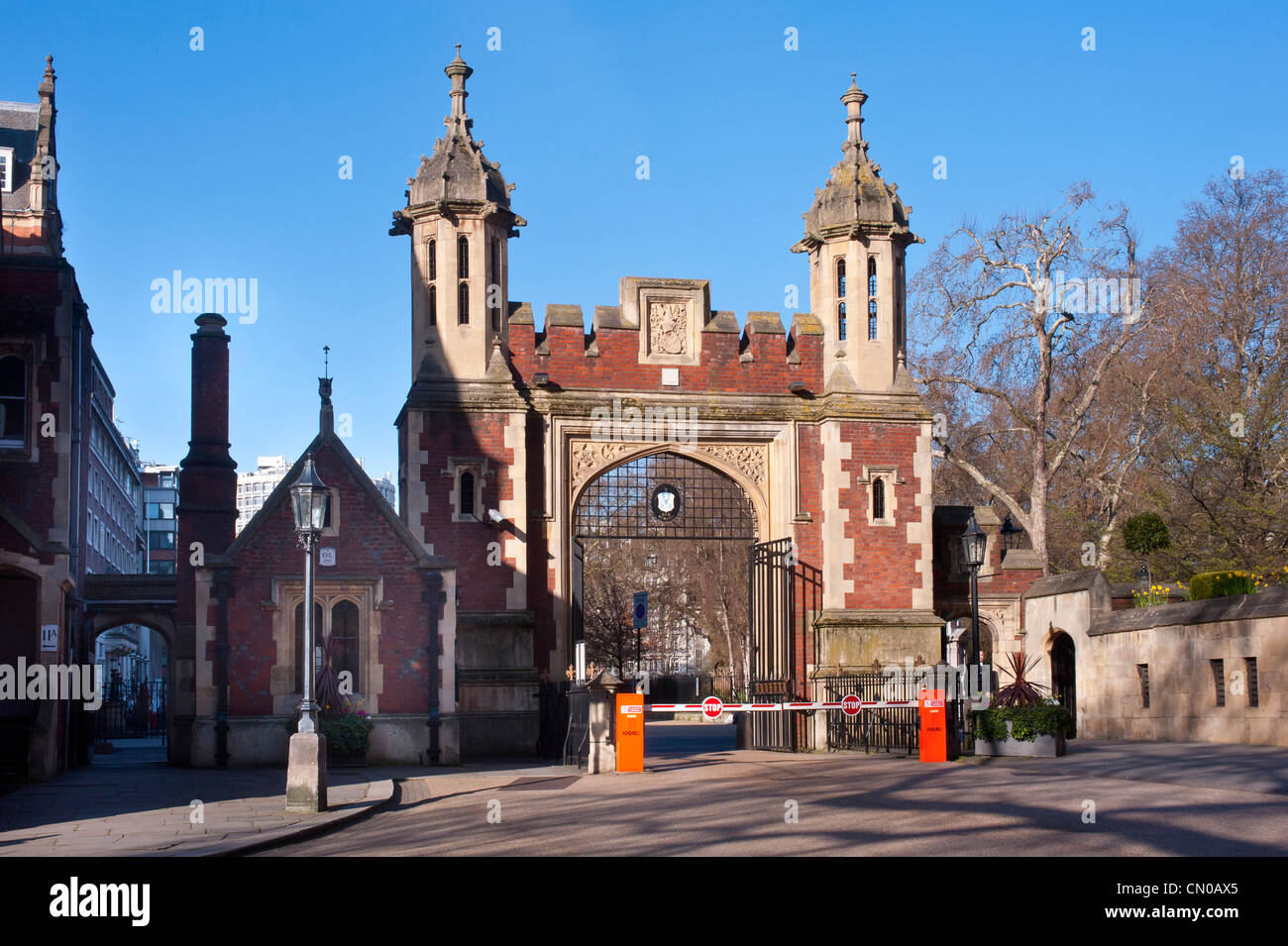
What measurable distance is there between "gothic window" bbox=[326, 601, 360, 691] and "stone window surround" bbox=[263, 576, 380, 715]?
125 millimetres

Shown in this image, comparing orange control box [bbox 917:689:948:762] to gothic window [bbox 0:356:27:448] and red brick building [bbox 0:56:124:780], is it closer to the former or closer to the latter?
red brick building [bbox 0:56:124:780]

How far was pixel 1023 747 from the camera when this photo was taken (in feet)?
69.4

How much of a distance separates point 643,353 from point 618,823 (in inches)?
564

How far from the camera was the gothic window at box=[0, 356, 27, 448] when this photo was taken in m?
21.8

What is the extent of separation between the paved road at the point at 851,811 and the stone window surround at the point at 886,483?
6549mm

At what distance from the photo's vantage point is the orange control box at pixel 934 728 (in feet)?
68.3

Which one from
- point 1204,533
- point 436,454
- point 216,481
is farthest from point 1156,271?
point 216,481

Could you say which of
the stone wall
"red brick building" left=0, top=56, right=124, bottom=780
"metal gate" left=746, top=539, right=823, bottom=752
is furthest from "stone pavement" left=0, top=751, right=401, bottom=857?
the stone wall

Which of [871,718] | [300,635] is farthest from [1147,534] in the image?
[300,635]

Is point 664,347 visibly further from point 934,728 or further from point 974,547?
point 934,728

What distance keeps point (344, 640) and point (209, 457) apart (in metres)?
8.22
